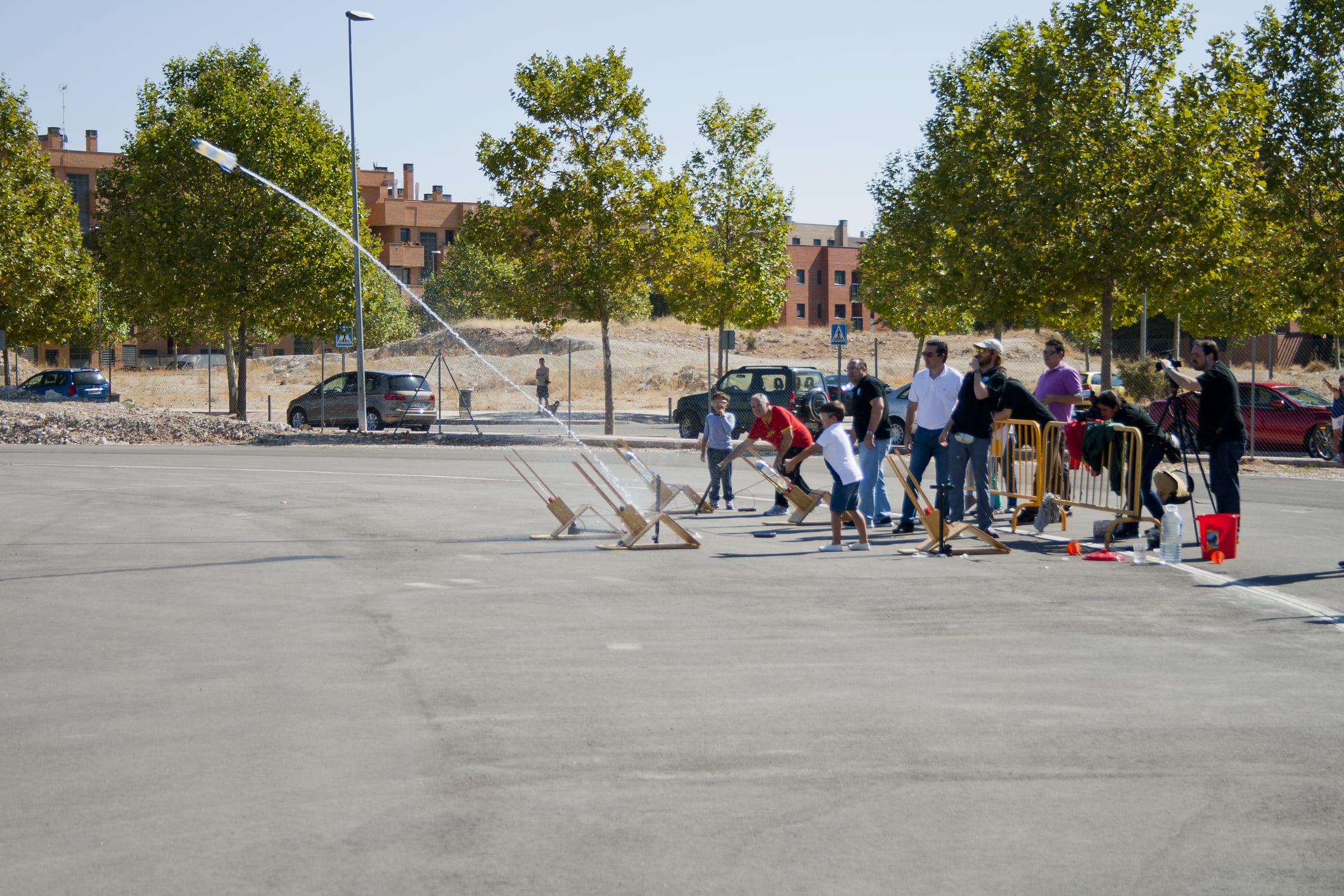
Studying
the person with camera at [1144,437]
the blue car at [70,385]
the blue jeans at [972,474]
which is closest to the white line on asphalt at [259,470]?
the blue jeans at [972,474]

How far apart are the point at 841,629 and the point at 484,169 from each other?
82.4 feet

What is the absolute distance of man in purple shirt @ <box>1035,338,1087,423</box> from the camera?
43.1ft

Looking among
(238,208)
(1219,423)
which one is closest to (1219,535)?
(1219,423)

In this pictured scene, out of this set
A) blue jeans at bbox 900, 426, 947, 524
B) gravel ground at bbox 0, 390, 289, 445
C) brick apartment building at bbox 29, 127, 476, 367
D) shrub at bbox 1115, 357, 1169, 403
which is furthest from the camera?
brick apartment building at bbox 29, 127, 476, 367

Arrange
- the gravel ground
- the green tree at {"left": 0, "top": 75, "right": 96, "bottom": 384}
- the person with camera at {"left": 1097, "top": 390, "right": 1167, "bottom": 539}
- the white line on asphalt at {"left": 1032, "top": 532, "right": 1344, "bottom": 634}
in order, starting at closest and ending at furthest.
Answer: the white line on asphalt at {"left": 1032, "top": 532, "right": 1344, "bottom": 634} < the person with camera at {"left": 1097, "top": 390, "right": 1167, "bottom": 539} < the gravel ground < the green tree at {"left": 0, "top": 75, "right": 96, "bottom": 384}

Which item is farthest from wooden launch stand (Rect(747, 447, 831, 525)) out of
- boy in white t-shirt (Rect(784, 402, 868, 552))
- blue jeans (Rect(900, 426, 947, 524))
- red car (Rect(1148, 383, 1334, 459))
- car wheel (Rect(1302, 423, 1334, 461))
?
car wheel (Rect(1302, 423, 1334, 461))

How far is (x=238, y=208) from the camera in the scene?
36.1 m

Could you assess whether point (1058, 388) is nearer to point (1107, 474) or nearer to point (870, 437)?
point (1107, 474)

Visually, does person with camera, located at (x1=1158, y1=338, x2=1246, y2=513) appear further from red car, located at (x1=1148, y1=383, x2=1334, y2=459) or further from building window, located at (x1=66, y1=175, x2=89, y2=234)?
building window, located at (x1=66, y1=175, x2=89, y2=234)

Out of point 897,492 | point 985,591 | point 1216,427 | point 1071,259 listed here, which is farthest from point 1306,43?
point 985,591

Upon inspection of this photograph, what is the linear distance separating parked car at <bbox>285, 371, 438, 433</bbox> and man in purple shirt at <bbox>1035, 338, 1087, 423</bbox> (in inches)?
852

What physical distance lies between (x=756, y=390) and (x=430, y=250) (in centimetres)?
7546

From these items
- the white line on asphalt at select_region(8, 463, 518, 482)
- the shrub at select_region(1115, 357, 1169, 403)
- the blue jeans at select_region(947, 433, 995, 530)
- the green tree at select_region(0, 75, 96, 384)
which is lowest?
the white line on asphalt at select_region(8, 463, 518, 482)

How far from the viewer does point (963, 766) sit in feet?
17.0
